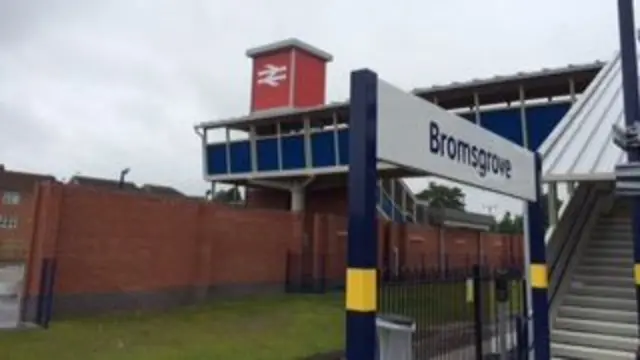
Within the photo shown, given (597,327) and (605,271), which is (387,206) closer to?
(605,271)

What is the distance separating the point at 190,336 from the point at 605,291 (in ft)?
25.4

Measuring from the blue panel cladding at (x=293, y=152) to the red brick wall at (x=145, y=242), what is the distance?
17.3 ft

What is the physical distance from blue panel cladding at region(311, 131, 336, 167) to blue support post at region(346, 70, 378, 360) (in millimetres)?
20551

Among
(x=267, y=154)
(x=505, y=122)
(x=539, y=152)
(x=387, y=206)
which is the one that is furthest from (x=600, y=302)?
(x=387, y=206)

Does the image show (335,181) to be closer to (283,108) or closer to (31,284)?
(283,108)

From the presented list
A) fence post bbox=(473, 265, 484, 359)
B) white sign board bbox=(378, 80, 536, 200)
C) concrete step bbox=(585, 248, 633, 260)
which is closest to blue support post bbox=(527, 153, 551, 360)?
fence post bbox=(473, 265, 484, 359)

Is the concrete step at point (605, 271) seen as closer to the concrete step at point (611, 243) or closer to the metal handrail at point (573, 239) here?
the metal handrail at point (573, 239)

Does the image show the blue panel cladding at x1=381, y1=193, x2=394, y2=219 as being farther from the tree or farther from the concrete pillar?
the tree

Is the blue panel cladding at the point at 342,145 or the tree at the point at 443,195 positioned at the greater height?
the tree at the point at 443,195

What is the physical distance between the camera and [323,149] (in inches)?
973

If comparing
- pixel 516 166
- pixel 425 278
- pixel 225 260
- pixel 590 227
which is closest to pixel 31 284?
pixel 225 260

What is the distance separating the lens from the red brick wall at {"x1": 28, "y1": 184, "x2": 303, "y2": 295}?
43.5ft

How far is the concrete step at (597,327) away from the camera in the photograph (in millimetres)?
9188

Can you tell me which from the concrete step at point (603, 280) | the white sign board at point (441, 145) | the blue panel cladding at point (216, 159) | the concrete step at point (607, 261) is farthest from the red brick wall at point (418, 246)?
the white sign board at point (441, 145)
